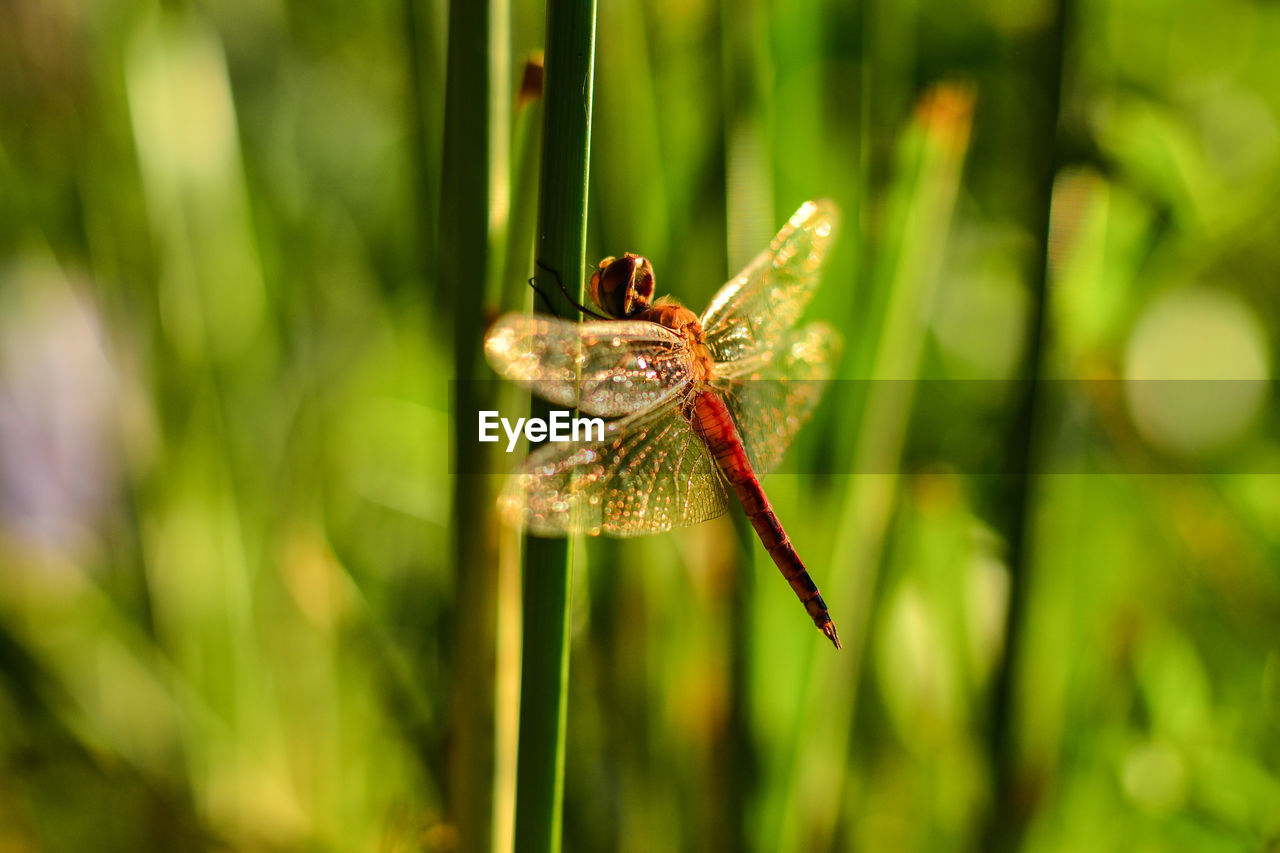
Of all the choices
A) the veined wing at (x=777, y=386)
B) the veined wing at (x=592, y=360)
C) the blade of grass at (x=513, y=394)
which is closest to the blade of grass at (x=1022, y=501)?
the veined wing at (x=777, y=386)

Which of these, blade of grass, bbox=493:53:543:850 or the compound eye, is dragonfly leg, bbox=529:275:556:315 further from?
the compound eye

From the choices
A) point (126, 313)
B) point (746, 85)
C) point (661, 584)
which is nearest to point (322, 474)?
point (126, 313)

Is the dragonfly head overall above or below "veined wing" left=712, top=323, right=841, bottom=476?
above

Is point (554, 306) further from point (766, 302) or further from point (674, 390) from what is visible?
point (766, 302)

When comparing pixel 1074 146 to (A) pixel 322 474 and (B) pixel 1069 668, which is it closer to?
(B) pixel 1069 668

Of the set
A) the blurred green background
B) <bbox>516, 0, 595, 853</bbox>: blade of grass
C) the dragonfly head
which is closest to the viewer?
<bbox>516, 0, 595, 853</bbox>: blade of grass

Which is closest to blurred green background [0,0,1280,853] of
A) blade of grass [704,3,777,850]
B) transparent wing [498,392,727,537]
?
blade of grass [704,3,777,850]

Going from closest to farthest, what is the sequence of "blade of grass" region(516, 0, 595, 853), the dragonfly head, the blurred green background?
"blade of grass" region(516, 0, 595, 853) → the dragonfly head → the blurred green background
